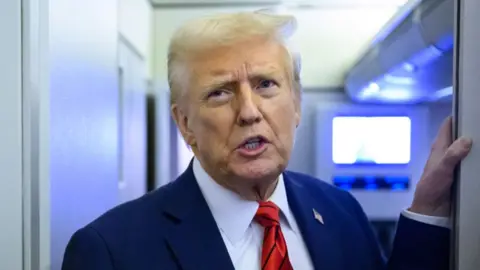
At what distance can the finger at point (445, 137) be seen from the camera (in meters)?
0.93

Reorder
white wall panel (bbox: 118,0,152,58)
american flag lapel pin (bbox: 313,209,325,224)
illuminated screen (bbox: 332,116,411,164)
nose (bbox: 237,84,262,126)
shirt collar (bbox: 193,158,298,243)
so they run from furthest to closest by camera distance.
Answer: illuminated screen (bbox: 332,116,411,164), white wall panel (bbox: 118,0,152,58), american flag lapel pin (bbox: 313,209,325,224), shirt collar (bbox: 193,158,298,243), nose (bbox: 237,84,262,126)

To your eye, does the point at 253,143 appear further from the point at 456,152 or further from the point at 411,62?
the point at 411,62

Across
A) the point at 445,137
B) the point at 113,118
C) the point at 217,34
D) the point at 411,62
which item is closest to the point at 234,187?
the point at 217,34

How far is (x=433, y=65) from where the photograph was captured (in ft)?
5.49

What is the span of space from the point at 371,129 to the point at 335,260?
195 centimetres

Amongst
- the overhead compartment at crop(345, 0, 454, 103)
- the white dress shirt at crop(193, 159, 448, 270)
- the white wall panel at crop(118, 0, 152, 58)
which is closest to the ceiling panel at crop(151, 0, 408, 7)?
the white wall panel at crop(118, 0, 152, 58)

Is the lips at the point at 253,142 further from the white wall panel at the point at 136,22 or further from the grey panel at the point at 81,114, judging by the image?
the white wall panel at the point at 136,22

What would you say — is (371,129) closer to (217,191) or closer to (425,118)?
(425,118)

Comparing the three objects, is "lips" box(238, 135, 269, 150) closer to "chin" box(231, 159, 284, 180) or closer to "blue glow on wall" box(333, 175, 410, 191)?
"chin" box(231, 159, 284, 180)

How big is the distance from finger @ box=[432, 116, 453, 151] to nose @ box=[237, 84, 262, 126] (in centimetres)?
30

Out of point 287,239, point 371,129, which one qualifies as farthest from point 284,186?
point 371,129

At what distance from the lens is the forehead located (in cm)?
99

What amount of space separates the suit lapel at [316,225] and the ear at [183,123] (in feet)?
0.83

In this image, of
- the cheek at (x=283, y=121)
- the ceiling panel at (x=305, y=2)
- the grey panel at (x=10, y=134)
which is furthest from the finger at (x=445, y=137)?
the ceiling panel at (x=305, y=2)
